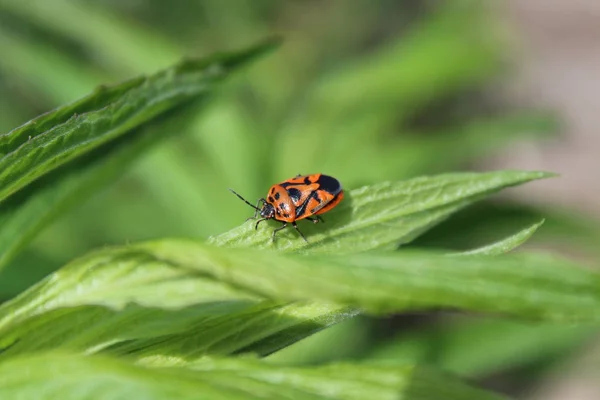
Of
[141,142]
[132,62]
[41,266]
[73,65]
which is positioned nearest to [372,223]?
[141,142]

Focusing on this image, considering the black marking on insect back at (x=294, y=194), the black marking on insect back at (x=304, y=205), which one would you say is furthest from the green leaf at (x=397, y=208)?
the black marking on insect back at (x=294, y=194)

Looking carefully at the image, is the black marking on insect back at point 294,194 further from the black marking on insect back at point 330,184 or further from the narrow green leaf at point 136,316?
the narrow green leaf at point 136,316

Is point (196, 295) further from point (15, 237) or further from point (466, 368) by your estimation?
point (466, 368)

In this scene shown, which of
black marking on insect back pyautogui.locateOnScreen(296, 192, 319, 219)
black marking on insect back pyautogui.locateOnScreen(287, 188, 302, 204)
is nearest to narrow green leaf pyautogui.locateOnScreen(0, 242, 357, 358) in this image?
black marking on insect back pyautogui.locateOnScreen(296, 192, 319, 219)

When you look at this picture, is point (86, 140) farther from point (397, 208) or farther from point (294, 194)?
point (294, 194)

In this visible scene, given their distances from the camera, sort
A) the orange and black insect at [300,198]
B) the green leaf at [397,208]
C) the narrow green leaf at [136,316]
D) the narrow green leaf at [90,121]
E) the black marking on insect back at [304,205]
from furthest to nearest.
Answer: the black marking on insect back at [304,205] < the orange and black insect at [300,198] < the green leaf at [397,208] < the narrow green leaf at [90,121] < the narrow green leaf at [136,316]

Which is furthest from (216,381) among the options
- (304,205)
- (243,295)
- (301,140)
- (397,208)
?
(301,140)

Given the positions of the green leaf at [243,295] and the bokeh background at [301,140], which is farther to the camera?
the bokeh background at [301,140]
